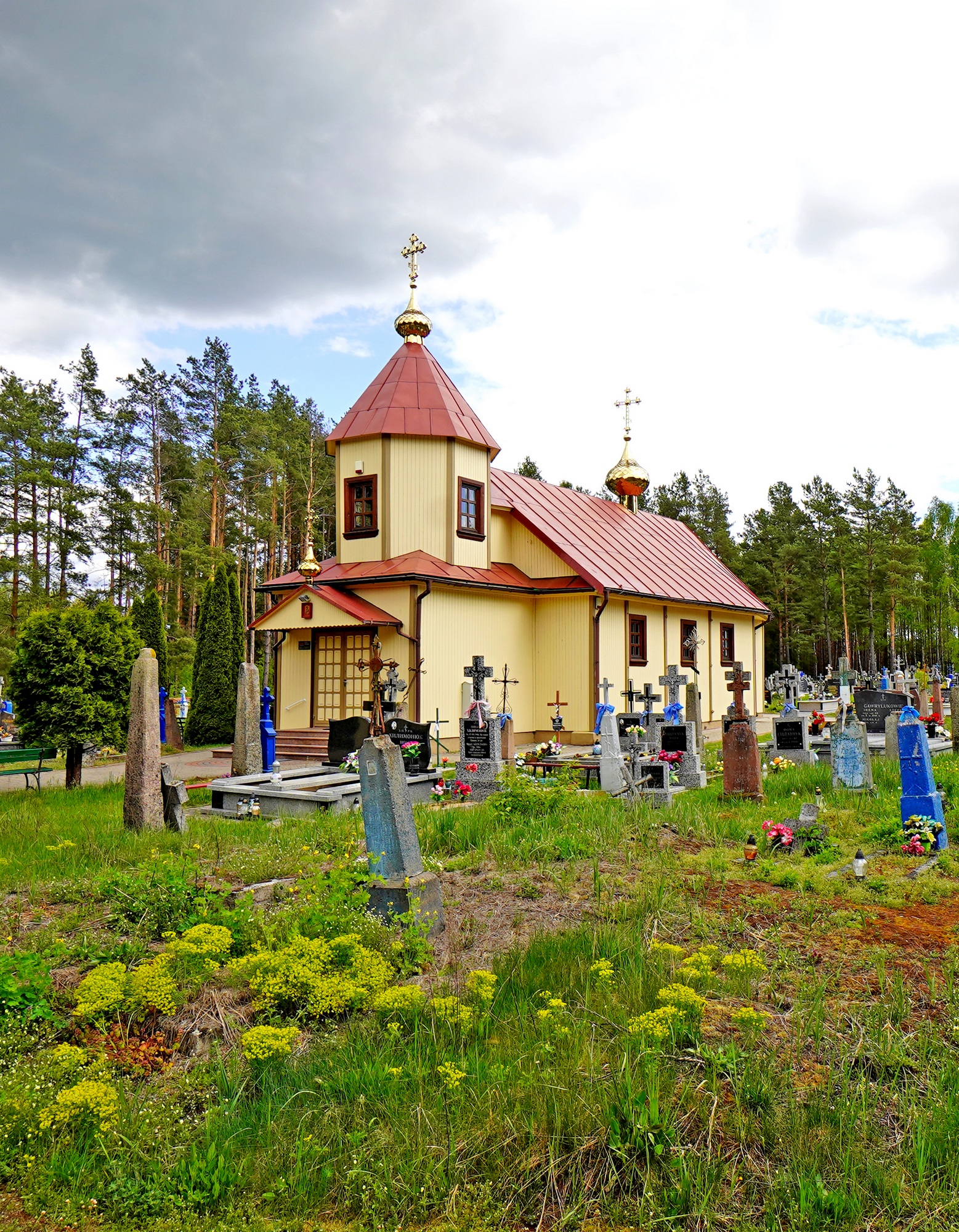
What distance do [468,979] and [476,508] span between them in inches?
627

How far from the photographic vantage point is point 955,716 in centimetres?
1386

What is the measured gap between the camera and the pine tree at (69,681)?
1224 cm

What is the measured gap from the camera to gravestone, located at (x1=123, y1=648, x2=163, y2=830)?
9055mm

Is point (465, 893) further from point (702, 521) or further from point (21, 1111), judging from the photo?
point (702, 521)

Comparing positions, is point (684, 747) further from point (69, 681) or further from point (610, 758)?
point (69, 681)

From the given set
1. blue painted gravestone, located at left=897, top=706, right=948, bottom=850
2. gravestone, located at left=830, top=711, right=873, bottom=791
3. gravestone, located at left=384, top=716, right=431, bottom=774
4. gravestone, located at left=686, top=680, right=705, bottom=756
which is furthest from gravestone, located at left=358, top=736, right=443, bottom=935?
gravestone, located at left=686, top=680, right=705, bottom=756

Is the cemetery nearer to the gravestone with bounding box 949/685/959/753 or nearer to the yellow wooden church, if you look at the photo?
the gravestone with bounding box 949/685/959/753

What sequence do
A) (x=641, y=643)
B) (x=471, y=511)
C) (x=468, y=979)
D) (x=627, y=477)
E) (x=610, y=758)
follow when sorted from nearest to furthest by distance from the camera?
(x=468, y=979) < (x=610, y=758) < (x=471, y=511) < (x=641, y=643) < (x=627, y=477)

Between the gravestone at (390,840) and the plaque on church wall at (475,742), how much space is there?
6095mm

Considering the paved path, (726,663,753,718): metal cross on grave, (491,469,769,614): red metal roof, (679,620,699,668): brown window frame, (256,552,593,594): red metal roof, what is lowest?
the paved path

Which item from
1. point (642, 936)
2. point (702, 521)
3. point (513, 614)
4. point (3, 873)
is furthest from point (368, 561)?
point (702, 521)

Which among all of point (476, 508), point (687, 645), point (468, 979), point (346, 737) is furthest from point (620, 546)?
point (468, 979)

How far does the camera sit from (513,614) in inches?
785

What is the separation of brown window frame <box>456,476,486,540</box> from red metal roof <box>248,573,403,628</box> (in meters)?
2.72
